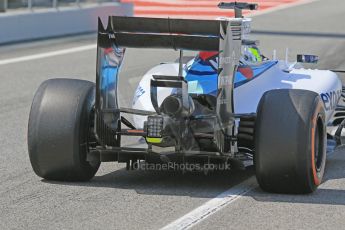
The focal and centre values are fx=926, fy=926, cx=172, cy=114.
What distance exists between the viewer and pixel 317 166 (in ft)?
23.5

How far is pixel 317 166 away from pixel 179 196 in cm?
112

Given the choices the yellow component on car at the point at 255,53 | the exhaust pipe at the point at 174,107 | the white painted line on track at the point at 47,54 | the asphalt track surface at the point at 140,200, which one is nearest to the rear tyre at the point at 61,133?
the asphalt track surface at the point at 140,200

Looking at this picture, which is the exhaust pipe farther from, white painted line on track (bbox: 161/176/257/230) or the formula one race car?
white painted line on track (bbox: 161/176/257/230)

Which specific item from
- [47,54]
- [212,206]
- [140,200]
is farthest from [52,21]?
[212,206]

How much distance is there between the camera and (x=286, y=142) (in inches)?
261

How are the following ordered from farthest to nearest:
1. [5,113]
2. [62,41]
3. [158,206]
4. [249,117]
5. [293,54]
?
[62,41]
[293,54]
[5,113]
[249,117]
[158,206]

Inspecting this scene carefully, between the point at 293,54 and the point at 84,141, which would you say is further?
the point at 293,54

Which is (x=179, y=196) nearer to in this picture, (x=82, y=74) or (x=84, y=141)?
(x=84, y=141)

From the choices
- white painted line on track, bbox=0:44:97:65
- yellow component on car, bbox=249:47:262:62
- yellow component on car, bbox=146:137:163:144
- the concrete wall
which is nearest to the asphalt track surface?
yellow component on car, bbox=146:137:163:144

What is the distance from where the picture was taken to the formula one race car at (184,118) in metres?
6.68

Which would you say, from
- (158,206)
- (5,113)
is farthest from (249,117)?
(5,113)

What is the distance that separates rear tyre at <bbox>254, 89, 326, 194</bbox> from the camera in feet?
21.7

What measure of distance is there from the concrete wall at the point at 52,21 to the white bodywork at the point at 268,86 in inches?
434

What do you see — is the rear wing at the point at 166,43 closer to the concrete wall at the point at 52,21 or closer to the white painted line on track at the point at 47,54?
the white painted line on track at the point at 47,54
